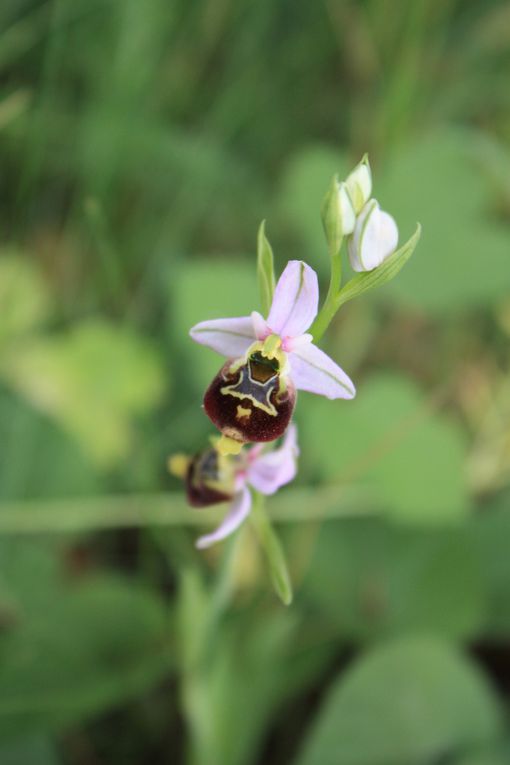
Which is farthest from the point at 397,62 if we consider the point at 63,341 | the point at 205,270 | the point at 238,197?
the point at 63,341

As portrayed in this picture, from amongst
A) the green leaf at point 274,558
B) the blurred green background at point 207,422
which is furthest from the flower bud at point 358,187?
the blurred green background at point 207,422

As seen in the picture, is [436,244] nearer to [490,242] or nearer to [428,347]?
[490,242]

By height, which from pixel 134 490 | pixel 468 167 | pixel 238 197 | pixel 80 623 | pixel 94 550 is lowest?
pixel 94 550

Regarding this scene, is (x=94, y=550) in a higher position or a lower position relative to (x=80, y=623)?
lower

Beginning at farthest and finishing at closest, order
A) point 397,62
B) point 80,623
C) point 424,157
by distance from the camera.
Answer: point 397,62
point 424,157
point 80,623

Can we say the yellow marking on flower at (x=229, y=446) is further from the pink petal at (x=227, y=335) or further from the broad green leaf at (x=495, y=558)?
the broad green leaf at (x=495, y=558)

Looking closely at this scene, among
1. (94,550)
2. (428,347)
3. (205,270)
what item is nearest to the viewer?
(205,270)

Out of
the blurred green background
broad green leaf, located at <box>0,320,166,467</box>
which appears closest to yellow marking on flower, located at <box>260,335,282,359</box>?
the blurred green background
